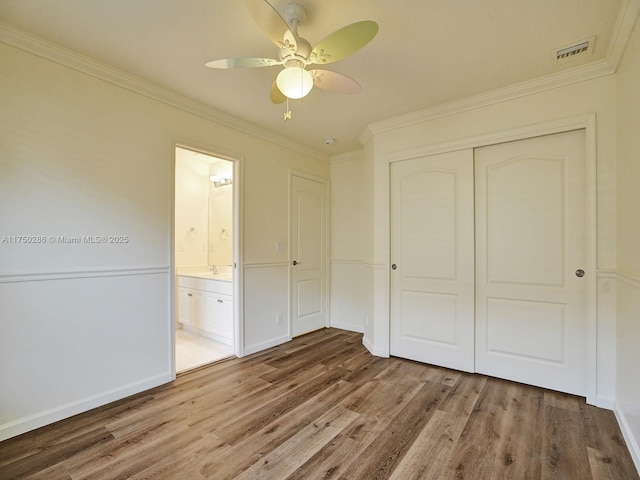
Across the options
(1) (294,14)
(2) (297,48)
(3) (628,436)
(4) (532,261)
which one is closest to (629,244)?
(4) (532,261)

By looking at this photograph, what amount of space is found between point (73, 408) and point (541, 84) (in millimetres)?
4287

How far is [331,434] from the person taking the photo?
191cm

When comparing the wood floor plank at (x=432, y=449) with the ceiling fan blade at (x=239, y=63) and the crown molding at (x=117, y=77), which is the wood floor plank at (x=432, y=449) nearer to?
the ceiling fan blade at (x=239, y=63)

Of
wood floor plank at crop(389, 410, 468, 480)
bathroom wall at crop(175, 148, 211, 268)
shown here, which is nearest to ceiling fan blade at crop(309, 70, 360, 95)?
wood floor plank at crop(389, 410, 468, 480)

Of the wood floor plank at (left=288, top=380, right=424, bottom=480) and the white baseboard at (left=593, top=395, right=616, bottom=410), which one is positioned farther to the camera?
the white baseboard at (left=593, top=395, right=616, bottom=410)

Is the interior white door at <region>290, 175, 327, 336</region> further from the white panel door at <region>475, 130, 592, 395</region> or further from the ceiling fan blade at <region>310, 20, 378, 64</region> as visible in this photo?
the ceiling fan blade at <region>310, 20, 378, 64</region>

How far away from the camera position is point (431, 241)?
3.01 metres

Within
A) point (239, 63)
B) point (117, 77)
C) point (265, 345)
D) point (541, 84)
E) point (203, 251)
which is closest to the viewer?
point (239, 63)

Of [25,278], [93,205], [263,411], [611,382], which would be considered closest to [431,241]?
[611,382]

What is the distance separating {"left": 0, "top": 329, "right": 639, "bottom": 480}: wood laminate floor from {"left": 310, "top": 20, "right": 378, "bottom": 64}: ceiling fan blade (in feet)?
7.27

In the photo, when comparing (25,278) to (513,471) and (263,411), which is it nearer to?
(263,411)

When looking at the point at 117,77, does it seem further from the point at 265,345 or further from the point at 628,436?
the point at 628,436

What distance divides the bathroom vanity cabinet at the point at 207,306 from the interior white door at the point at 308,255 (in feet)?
2.64

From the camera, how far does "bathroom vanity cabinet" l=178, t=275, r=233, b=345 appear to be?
3506 millimetres
